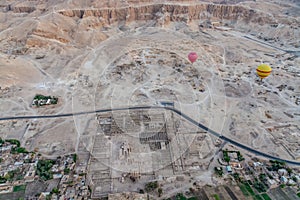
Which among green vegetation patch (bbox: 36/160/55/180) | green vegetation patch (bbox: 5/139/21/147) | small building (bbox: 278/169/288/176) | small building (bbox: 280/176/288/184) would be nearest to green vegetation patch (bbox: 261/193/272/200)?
small building (bbox: 280/176/288/184)

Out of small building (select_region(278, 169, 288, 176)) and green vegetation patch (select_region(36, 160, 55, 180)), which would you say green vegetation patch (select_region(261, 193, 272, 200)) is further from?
green vegetation patch (select_region(36, 160, 55, 180))

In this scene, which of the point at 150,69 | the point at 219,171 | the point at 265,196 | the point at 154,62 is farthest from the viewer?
the point at 154,62

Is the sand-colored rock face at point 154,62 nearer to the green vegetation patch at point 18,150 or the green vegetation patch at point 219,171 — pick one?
the green vegetation patch at point 18,150

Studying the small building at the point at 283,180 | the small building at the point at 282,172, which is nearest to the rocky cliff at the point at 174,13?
the small building at the point at 282,172

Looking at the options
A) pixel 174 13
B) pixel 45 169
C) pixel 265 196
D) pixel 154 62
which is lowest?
pixel 265 196

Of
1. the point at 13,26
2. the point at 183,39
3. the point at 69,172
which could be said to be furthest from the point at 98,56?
the point at 69,172

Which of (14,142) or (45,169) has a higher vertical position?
(14,142)

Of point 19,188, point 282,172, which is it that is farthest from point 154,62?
point 19,188

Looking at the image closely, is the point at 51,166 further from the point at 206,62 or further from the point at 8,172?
the point at 206,62

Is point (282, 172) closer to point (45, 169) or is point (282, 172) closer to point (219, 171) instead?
point (219, 171)
